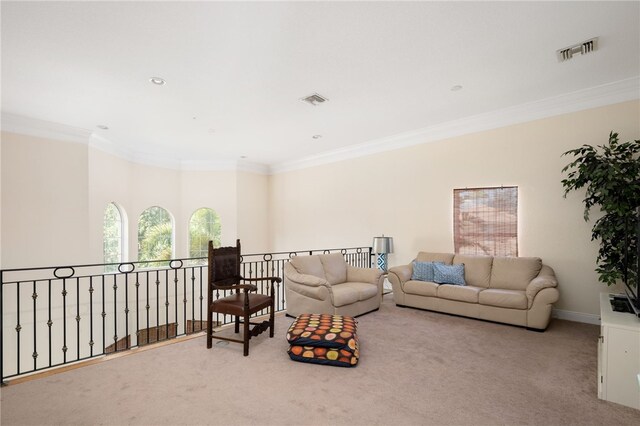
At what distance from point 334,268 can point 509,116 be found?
3660 mm

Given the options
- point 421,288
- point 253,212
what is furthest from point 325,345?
point 253,212

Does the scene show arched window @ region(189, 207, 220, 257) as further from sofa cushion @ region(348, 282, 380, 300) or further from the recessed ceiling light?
the recessed ceiling light

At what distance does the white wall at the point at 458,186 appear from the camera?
15.0 ft

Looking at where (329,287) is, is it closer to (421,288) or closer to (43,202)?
(421,288)

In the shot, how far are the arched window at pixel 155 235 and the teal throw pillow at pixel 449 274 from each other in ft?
21.1

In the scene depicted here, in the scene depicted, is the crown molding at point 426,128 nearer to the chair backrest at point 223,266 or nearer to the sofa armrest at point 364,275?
the sofa armrest at point 364,275

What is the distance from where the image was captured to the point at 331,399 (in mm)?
2605

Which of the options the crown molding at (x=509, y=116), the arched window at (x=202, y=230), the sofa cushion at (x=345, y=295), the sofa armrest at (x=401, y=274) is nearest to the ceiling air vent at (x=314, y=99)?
the crown molding at (x=509, y=116)

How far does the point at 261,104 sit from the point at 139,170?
4498 millimetres

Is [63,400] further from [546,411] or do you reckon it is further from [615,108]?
[615,108]

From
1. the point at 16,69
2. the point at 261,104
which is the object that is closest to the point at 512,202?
the point at 261,104

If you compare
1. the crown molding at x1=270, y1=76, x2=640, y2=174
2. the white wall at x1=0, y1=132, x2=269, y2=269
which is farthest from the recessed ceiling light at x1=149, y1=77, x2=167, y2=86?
the crown molding at x1=270, y1=76, x2=640, y2=174

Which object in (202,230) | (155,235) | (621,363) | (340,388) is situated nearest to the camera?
(621,363)

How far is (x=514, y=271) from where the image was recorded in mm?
4848
